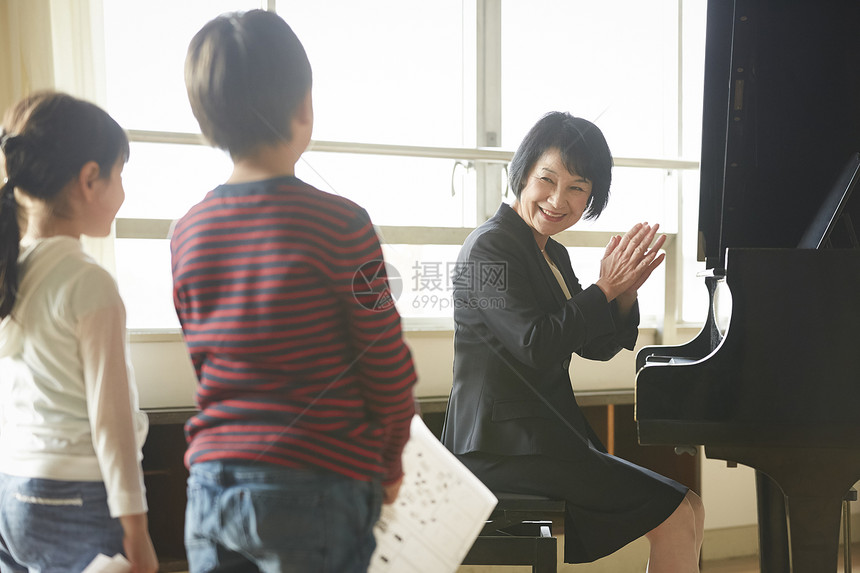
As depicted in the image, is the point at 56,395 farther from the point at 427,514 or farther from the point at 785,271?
the point at 785,271

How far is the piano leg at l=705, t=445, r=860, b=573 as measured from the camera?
3.88ft

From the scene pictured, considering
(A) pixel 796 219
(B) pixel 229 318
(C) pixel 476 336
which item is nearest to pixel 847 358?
(A) pixel 796 219

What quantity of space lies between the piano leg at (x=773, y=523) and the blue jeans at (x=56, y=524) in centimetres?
121

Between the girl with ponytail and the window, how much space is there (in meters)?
0.67

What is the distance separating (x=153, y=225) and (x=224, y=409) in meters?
1.24

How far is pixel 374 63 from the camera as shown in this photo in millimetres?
1998

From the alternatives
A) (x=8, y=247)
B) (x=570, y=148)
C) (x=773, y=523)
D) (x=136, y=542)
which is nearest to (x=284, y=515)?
(x=136, y=542)

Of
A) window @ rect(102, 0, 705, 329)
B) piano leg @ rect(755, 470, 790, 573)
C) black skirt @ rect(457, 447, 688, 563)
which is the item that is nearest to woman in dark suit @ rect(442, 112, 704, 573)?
black skirt @ rect(457, 447, 688, 563)

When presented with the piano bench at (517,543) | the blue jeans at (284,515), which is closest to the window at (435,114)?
the piano bench at (517,543)

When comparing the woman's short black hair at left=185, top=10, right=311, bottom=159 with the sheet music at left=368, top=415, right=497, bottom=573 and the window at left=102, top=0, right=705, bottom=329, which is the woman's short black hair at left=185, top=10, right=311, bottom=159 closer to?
the sheet music at left=368, top=415, right=497, bottom=573

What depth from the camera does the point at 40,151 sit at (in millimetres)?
966

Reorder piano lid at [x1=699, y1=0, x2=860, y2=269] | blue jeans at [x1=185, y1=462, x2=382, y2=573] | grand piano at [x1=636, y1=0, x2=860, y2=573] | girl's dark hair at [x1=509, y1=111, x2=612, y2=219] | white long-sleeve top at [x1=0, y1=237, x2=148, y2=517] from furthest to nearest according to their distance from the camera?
girl's dark hair at [x1=509, y1=111, x2=612, y2=219] → piano lid at [x1=699, y1=0, x2=860, y2=269] → grand piano at [x1=636, y1=0, x2=860, y2=573] → white long-sleeve top at [x1=0, y1=237, x2=148, y2=517] → blue jeans at [x1=185, y1=462, x2=382, y2=573]

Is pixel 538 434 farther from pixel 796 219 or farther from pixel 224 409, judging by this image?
pixel 224 409

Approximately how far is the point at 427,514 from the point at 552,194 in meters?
0.76
